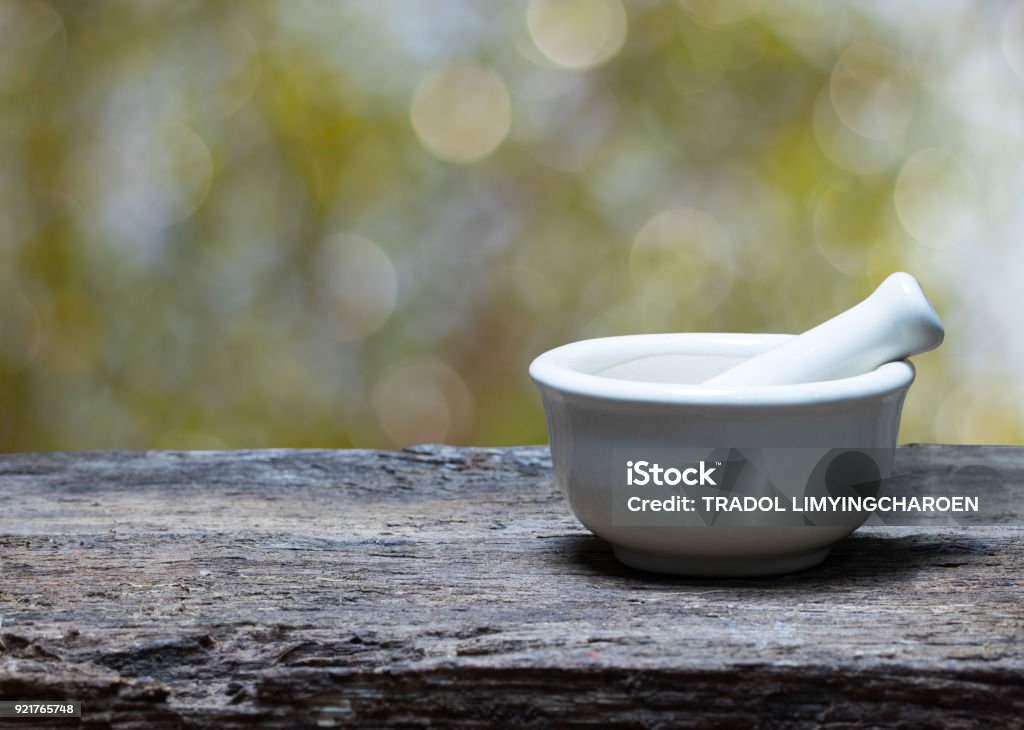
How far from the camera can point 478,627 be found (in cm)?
84

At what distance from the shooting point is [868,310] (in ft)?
3.44

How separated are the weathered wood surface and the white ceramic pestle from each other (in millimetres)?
183

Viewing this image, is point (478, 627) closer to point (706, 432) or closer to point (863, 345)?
point (706, 432)

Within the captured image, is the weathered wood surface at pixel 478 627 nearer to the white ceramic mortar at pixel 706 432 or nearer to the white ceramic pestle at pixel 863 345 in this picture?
the white ceramic mortar at pixel 706 432

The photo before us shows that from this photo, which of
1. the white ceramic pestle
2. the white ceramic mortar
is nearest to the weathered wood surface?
the white ceramic mortar

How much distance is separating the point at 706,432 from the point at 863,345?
0.22 m

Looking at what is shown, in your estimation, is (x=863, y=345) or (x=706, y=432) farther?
(x=863, y=345)

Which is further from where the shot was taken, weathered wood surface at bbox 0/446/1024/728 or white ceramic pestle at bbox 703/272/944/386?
white ceramic pestle at bbox 703/272/944/386

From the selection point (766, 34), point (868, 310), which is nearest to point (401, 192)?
point (766, 34)

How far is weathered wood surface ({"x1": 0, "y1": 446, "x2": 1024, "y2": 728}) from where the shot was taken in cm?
77

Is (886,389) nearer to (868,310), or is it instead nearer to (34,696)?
(868,310)

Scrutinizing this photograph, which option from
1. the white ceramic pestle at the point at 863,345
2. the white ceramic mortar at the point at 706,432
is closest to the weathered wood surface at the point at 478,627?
the white ceramic mortar at the point at 706,432

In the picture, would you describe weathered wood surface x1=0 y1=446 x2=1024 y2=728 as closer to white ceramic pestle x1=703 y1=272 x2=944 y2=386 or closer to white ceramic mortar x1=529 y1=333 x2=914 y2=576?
white ceramic mortar x1=529 y1=333 x2=914 y2=576
